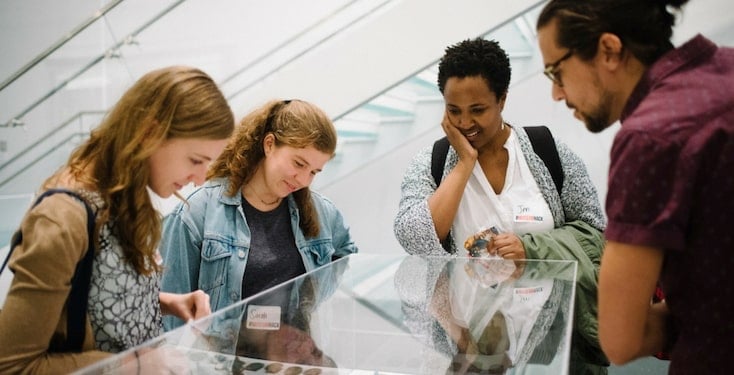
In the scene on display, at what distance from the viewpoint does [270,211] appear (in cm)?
198

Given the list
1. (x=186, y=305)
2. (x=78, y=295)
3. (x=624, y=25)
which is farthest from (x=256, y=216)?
(x=624, y=25)

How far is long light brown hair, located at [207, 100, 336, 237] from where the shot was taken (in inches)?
75.9

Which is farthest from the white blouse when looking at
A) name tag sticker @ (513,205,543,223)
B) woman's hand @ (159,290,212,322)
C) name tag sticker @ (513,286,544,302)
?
woman's hand @ (159,290,212,322)

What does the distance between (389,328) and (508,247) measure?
0.63m

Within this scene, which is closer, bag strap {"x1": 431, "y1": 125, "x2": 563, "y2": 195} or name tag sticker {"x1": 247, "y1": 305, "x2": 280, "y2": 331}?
name tag sticker {"x1": 247, "y1": 305, "x2": 280, "y2": 331}

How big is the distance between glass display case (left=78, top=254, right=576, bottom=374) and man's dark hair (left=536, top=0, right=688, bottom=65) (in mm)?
532

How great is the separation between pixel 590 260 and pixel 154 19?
122 inches

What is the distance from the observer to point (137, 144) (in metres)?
1.16

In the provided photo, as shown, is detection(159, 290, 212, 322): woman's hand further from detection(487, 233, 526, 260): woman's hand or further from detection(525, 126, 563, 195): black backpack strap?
detection(525, 126, 563, 195): black backpack strap

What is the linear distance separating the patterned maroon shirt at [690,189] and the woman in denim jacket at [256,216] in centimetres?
119

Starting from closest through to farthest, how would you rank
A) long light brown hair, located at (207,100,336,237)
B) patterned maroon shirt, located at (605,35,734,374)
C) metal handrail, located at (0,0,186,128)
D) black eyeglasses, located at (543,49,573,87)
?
patterned maroon shirt, located at (605,35,734,374), black eyeglasses, located at (543,49,573,87), long light brown hair, located at (207,100,336,237), metal handrail, located at (0,0,186,128)

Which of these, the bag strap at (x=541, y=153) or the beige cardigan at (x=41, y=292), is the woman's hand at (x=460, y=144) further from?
the beige cardigan at (x=41, y=292)

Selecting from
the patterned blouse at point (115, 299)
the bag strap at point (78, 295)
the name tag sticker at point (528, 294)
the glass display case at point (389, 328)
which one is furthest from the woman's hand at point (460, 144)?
the bag strap at point (78, 295)

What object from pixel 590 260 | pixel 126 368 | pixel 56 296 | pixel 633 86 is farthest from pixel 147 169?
pixel 590 260
